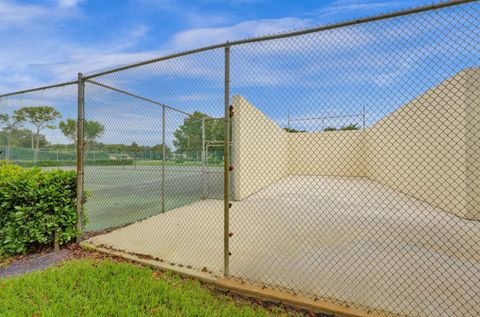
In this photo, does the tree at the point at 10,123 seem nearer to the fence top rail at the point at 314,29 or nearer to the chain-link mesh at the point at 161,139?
the chain-link mesh at the point at 161,139

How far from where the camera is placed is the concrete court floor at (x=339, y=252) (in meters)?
2.28

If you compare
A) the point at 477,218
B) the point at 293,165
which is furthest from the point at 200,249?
the point at 293,165

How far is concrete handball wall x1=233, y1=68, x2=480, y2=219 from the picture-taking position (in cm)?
534

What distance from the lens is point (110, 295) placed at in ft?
7.07

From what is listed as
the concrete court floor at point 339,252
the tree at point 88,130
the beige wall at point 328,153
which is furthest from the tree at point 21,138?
the beige wall at point 328,153

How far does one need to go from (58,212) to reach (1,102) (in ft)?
11.2

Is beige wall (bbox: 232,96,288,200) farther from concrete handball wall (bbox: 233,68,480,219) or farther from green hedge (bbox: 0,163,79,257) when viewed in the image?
green hedge (bbox: 0,163,79,257)

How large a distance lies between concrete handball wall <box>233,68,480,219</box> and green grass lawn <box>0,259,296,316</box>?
144 inches

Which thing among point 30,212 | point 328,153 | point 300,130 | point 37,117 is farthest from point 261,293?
point 328,153

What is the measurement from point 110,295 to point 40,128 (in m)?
5.18

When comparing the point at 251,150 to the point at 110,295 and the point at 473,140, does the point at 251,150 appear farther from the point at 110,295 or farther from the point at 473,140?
the point at 110,295

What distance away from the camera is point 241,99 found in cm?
734

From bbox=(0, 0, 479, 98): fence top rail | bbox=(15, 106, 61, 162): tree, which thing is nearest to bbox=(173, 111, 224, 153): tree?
bbox=(15, 106, 61, 162): tree

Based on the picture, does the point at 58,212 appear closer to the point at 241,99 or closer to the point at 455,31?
the point at 455,31
